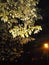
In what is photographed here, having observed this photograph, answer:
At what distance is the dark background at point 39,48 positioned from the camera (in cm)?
1148

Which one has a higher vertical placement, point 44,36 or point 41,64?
point 44,36

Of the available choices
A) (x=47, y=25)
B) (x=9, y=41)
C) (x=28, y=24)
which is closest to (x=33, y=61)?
(x=47, y=25)

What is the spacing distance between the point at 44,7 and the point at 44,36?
1733mm

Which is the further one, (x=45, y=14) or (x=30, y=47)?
(x=30, y=47)

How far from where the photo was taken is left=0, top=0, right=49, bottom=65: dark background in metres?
11.5

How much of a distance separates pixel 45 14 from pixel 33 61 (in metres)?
3.43

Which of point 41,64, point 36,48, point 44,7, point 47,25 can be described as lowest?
point 41,64

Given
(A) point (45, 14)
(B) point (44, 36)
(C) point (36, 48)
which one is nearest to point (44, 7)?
(A) point (45, 14)

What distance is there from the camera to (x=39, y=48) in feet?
45.2

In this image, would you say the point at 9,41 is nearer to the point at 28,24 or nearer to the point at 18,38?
the point at 18,38

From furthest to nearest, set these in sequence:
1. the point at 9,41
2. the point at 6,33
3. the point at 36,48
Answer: the point at 36,48
the point at 9,41
the point at 6,33

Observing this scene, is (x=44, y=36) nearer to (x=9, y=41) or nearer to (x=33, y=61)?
(x=33, y=61)

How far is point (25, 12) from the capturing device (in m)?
6.85

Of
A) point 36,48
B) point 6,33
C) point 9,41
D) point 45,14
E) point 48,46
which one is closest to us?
point 6,33
